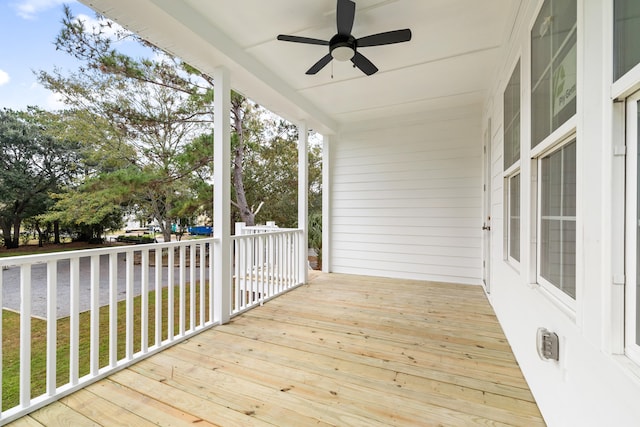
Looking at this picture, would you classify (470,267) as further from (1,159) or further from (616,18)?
(1,159)

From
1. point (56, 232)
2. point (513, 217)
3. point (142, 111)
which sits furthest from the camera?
point (142, 111)

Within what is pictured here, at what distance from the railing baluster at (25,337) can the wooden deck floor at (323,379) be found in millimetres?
144

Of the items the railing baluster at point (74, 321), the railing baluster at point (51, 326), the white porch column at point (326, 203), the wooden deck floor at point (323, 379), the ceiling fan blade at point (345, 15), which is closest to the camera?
the wooden deck floor at point (323, 379)

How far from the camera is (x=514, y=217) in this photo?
243 centimetres

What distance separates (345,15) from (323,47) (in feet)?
2.72

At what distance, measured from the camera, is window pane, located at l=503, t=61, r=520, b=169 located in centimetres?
227

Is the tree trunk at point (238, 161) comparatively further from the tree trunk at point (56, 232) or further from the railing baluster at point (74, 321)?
the railing baluster at point (74, 321)

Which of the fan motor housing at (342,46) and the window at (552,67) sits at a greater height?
the fan motor housing at (342,46)

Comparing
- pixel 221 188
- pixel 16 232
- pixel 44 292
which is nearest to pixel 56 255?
pixel 221 188

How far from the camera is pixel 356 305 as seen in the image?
3486 mm

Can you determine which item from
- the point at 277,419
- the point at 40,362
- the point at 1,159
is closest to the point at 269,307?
the point at 277,419

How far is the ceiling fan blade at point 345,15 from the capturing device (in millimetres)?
2035

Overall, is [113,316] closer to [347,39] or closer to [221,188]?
[221,188]

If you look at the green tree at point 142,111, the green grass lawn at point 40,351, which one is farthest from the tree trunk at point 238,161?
the green grass lawn at point 40,351
